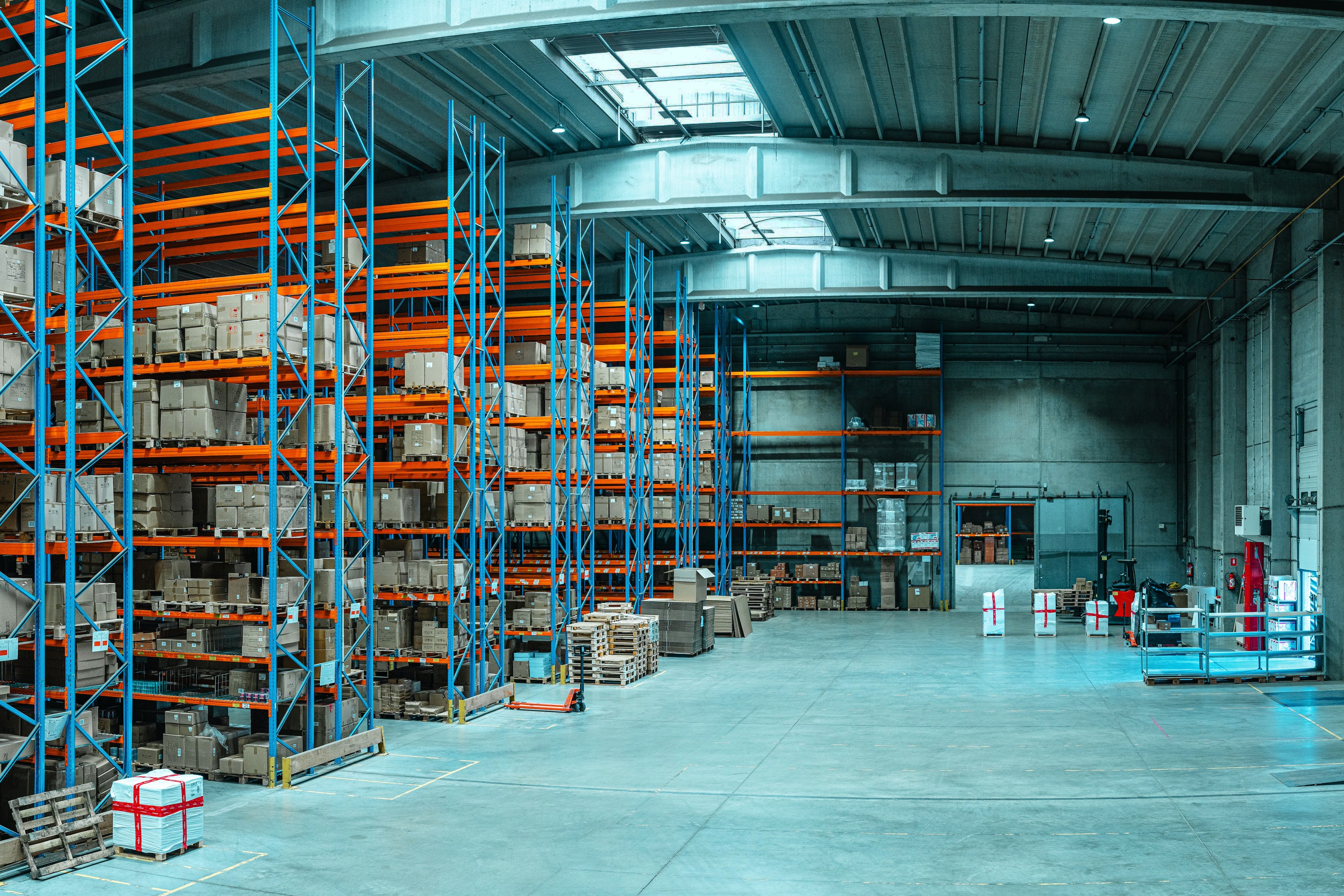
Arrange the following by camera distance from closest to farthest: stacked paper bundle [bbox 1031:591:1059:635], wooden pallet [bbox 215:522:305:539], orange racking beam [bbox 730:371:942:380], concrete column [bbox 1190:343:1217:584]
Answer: wooden pallet [bbox 215:522:305:539], stacked paper bundle [bbox 1031:591:1059:635], concrete column [bbox 1190:343:1217:584], orange racking beam [bbox 730:371:942:380]

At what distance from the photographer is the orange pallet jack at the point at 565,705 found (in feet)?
48.9

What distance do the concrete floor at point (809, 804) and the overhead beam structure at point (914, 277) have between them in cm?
1022

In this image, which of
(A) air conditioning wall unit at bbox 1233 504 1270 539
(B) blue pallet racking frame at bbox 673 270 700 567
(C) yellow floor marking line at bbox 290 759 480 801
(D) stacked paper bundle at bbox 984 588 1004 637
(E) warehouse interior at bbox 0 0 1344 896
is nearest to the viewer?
(E) warehouse interior at bbox 0 0 1344 896

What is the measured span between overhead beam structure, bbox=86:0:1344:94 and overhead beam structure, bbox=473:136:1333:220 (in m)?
5.19

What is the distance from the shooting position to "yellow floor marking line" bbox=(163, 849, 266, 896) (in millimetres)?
8070

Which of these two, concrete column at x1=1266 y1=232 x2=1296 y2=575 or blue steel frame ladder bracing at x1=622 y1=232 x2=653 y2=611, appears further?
blue steel frame ladder bracing at x1=622 y1=232 x2=653 y2=611

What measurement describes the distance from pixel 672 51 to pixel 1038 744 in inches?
381

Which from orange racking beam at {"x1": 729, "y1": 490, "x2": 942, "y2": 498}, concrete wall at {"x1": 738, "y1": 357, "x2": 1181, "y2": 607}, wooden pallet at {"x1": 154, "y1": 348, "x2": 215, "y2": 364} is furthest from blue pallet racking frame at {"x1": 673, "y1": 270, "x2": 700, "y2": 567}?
wooden pallet at {"x1": 154, "y1": 348, "x2": 215, "y2": 364}

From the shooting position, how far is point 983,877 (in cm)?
A: 820

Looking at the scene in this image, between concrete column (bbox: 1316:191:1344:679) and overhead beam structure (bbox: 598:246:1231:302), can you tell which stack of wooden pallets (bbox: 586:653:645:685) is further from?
overhead beam structure (bbox: 598:246:1231:302)

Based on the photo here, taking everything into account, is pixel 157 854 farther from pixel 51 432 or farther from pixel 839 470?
pixel 839 470

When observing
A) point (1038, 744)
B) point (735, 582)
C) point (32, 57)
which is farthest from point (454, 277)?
point (735, 582)

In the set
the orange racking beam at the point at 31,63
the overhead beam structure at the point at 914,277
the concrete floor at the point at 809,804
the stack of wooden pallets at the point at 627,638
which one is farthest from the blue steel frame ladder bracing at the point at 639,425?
the orange racking beam at the point at 31,63

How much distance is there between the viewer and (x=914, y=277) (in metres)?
24.7
